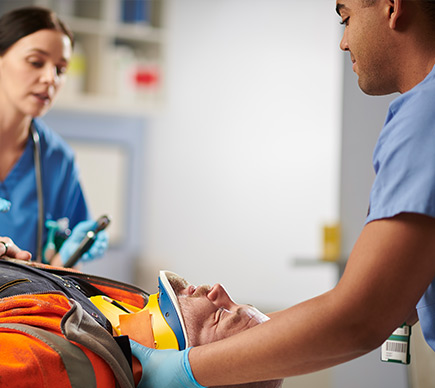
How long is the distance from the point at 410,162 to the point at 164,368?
1.81 ft

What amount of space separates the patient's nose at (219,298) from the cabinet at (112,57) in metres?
2.29

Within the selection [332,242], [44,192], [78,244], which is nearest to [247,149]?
[332,242]

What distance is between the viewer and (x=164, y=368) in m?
1.02

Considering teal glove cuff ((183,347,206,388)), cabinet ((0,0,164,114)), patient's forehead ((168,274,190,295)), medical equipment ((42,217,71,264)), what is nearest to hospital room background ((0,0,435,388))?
cabinet ((0,0,164,114))

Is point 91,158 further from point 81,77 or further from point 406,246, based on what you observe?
point 406,246

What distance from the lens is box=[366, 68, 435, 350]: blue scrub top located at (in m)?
0.84

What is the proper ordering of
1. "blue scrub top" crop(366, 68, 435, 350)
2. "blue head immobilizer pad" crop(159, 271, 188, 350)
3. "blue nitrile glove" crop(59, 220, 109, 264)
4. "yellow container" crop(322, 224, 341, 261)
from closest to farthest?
1. "blue scrub top" crop(366, 68, 435, 350)
2. "blue head immobilizer pad" crop(159, 271, 188, 350)
3. "blue nitrile glove" crop(59, 220, 109, 264)
4. "yellow container" crop(322, 224, 341, 261)

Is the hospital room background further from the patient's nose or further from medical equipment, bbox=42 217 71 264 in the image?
the patient's nose

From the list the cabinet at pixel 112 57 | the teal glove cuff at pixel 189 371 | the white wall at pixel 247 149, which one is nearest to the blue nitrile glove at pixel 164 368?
the teal glove cuff at pixel 189 371

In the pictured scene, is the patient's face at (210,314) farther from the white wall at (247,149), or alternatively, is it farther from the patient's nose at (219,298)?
the white wall at (247,149)

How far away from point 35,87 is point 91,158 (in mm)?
1786

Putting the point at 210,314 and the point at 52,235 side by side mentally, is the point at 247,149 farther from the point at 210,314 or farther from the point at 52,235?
the point at 210,314

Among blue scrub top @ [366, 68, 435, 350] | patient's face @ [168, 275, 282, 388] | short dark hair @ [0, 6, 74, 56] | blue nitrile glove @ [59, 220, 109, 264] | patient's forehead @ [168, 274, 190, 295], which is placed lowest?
blue nitrile glove @ [59, 220, 109, 264]

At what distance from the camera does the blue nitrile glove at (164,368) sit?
3.18 feet
